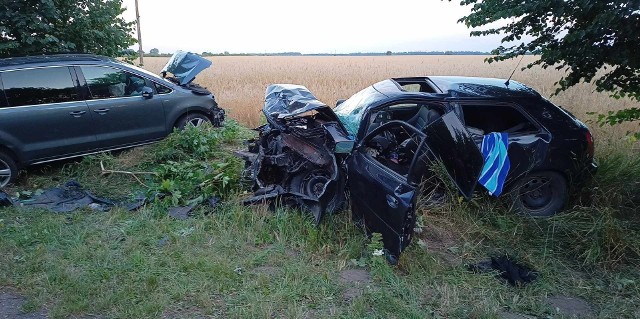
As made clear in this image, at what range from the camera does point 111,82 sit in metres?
6.79

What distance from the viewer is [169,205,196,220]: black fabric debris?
513cm

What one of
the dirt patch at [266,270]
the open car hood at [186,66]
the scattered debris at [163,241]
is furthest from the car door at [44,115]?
the dirt patch at [266,270]

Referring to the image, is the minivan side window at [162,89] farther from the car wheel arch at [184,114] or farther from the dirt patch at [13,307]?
the dirt patch at [13,307]

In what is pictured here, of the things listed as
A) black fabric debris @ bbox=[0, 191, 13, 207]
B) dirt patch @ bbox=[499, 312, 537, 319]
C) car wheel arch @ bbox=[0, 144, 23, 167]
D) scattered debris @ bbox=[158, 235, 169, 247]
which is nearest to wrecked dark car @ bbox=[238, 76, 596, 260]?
scattered debris @ bbox=[158, 235, 169, 247]

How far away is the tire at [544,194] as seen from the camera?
17.0 feet

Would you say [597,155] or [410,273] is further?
[597,155]

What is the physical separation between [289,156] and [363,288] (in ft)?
6.26

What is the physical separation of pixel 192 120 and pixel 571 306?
5.97 meters

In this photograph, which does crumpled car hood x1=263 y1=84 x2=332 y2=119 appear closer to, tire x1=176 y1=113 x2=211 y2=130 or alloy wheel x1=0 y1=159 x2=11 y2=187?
tire x1=176 y1=113 x2=211 y2=130

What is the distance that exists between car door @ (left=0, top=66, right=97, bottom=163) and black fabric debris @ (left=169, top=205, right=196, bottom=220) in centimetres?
216

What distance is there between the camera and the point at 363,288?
3.81m

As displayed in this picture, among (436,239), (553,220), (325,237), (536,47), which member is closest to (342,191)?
→ (325,237)

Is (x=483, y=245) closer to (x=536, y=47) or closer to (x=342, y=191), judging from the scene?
(x=342, y=191)

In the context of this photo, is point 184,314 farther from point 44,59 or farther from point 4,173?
point 44,59
